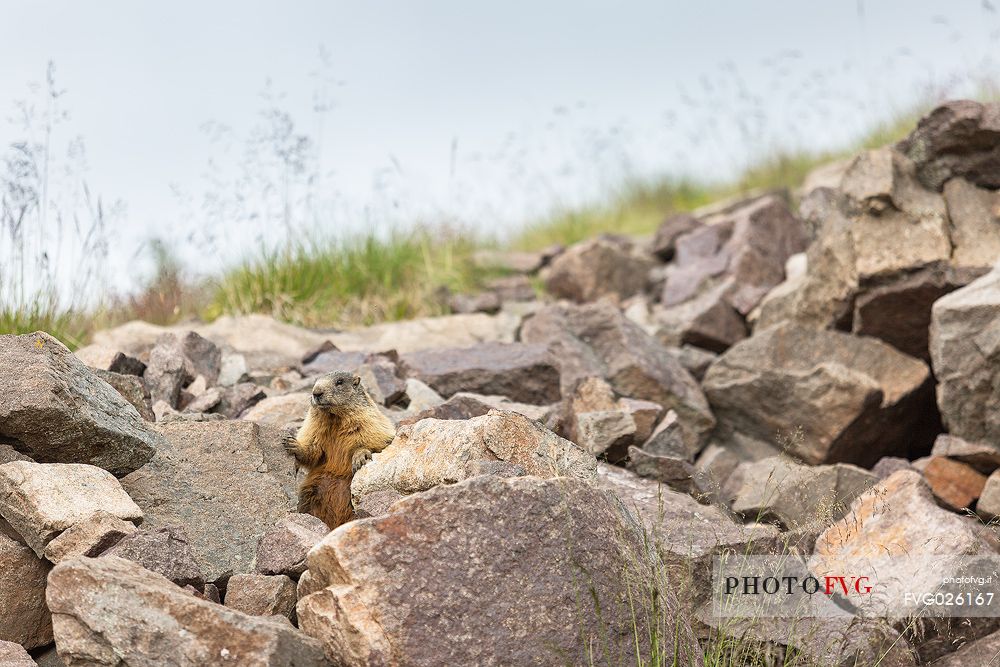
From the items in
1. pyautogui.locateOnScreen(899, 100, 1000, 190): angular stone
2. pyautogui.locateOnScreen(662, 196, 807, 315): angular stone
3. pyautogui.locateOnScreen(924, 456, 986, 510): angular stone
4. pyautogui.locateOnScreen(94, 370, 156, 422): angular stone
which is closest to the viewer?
pyautogui.locateOnScreen(94, 370, 156, 422): angular stone

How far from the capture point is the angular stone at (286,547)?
4.29 metres

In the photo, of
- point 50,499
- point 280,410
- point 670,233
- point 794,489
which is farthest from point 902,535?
point 670,233

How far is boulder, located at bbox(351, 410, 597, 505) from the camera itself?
450cm

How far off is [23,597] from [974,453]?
19.4ft

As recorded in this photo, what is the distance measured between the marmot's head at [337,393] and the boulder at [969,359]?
14.5ft

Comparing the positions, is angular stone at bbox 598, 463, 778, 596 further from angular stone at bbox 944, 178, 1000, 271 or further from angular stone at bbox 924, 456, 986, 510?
angular stone at bbox 944, 178, 1000, 271

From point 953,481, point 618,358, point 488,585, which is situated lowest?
point 953,481

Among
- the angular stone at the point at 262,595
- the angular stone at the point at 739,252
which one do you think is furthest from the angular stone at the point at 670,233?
the angular stone at the point at 262,595

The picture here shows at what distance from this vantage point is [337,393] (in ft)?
16.9

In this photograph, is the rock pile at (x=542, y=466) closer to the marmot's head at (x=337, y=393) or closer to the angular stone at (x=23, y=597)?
the angular stone at (x=23, y=597)

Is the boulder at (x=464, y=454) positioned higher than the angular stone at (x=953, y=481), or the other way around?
the boulder at (x=464, y=454)

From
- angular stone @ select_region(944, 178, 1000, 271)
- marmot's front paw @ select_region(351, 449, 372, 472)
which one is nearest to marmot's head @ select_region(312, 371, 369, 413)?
marmot's front paw @ select_region(351, 449, 372, 472)

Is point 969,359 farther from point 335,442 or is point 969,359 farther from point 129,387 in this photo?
point 129,387

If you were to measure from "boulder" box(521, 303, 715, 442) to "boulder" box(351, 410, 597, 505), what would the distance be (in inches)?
121
